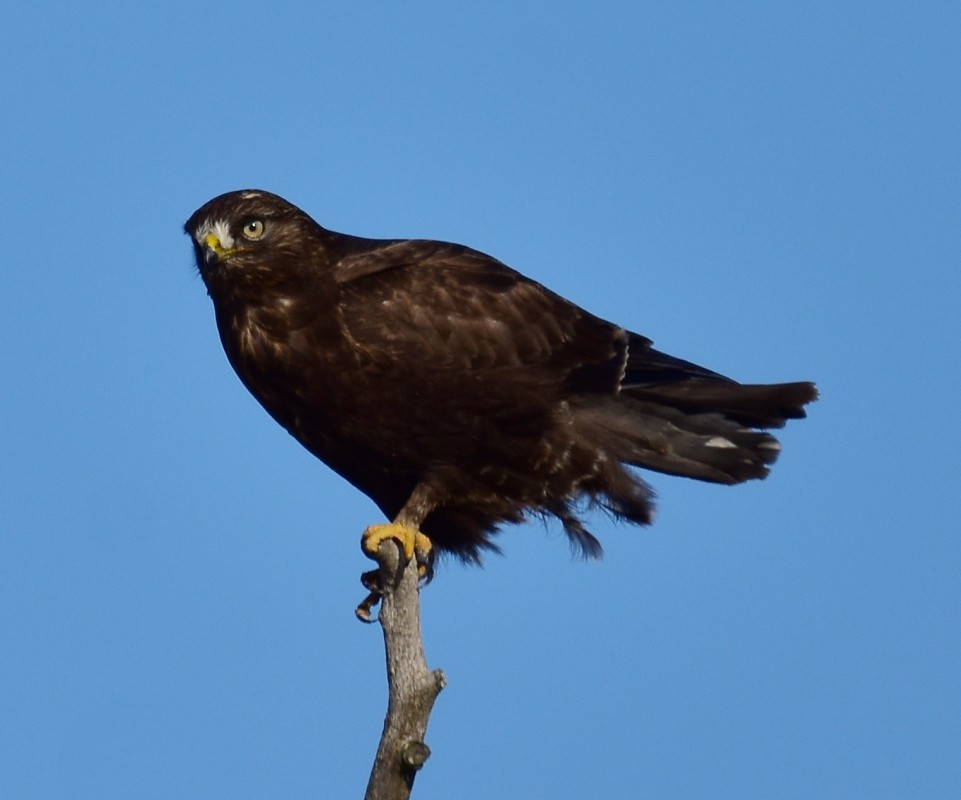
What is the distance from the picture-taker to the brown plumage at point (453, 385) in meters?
8.07

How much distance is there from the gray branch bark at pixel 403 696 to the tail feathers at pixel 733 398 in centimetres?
243

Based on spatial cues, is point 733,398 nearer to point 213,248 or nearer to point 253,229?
point 253,229

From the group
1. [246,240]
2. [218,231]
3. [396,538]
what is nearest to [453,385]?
[396,538]

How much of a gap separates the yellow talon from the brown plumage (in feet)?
0.52

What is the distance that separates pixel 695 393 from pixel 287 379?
2.45 meters

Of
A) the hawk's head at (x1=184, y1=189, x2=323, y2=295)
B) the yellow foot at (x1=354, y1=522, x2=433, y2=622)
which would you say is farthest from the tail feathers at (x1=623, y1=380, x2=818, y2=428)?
the hawk's head at (x1=184, y1=189, x2=323, y2=295)

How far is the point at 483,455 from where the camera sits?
8.26 meters

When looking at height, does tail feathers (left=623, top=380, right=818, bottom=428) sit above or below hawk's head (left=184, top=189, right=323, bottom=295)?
above

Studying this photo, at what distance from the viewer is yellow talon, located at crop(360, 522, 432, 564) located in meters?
7.71

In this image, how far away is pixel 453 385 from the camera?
8125 millimetres

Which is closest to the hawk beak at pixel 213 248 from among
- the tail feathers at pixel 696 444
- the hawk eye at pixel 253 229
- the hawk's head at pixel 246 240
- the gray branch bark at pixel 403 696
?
the hawk's head at pixel 246 240

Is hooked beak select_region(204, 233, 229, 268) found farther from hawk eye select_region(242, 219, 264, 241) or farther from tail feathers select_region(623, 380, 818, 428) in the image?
tail feathers select_region(623, 380, 818, 428)

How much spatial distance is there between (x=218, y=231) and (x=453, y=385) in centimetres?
151

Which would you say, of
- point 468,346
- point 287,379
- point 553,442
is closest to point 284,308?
point 287,379
